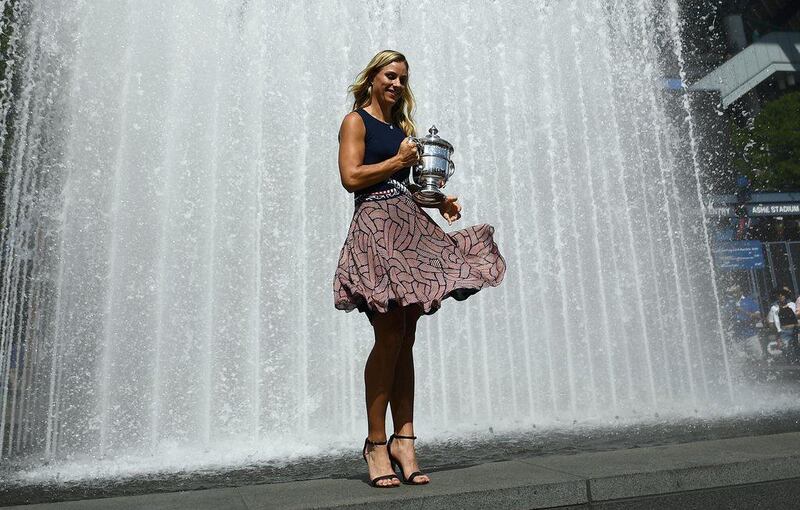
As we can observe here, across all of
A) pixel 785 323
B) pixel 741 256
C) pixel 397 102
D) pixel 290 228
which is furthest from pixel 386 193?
pixel 741 256

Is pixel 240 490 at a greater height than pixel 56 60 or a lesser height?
lesser

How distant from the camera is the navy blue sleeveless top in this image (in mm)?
2412

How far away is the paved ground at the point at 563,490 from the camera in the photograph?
6.49ft

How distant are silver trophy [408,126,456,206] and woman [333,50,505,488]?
0.17 ft

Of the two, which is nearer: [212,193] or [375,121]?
[375,121]

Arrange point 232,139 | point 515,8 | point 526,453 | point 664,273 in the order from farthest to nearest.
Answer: point 515,8 < point 664,273 < point 232,139 < point 526,453

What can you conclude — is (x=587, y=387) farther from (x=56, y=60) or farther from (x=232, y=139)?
(x=56, y=60)

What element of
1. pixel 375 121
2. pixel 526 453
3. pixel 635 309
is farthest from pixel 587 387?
pixel 375 121

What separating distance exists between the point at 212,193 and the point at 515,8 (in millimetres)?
4447

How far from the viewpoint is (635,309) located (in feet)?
22.2

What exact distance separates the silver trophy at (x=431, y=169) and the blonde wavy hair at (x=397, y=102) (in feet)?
0.70

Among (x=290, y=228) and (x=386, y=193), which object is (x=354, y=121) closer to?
(x=386, y=193)

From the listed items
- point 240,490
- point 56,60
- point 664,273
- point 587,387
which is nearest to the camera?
point 240,490

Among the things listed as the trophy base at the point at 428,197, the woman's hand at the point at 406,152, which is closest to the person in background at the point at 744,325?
the trophy base at the point at 428,197
